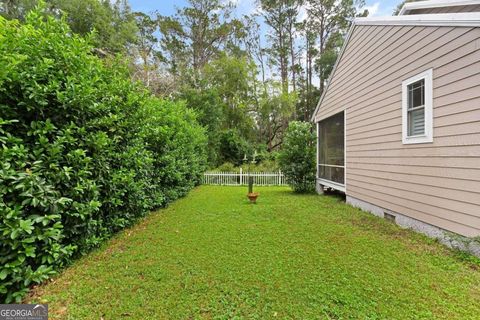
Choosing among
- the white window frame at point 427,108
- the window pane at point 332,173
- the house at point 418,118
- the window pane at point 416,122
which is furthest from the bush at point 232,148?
the white window frame at point 427,108

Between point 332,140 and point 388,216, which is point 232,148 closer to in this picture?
point 332,140

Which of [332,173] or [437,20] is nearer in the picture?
[437,20]

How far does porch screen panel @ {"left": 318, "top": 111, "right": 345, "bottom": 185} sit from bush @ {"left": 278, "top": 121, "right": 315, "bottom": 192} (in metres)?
0.38

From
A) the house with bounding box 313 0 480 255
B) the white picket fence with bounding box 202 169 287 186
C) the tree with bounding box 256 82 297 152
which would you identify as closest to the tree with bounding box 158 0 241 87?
the tree with bounding box 256 82 297 152

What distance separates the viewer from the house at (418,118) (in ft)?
10.0

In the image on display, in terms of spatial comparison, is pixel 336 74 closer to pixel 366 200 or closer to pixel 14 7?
pixel 366 200

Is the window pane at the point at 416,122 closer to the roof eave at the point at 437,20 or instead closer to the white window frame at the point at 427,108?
the white window frame at the point at 427,108

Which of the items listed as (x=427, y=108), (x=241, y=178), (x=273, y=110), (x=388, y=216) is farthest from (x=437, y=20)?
(x=273, y=110)

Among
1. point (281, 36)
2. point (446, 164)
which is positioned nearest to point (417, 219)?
point (446, 164)

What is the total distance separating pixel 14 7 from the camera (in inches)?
527

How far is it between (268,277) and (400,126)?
3.84 m

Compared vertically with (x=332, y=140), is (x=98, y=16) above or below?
above

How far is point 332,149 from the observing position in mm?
7621

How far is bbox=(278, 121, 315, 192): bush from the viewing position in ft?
28.7
